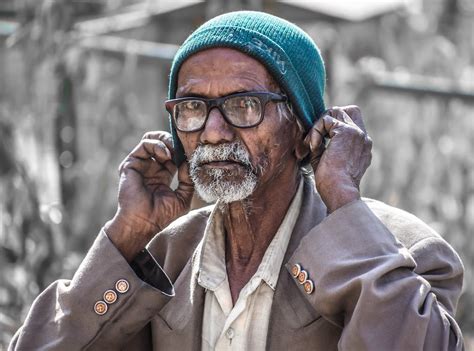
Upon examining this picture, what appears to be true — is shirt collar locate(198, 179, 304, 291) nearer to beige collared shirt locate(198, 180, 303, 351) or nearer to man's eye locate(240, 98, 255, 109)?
beige collared shirt locate(198, 180, 303, 351)

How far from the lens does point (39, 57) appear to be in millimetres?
4578

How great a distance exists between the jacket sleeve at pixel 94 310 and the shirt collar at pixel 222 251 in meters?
0.12

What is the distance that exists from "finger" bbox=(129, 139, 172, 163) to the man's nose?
8.6 inches

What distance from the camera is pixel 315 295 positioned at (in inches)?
95.1

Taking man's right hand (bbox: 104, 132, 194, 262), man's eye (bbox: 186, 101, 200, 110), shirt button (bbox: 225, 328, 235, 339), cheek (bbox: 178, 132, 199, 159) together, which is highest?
man's eye (bbox: 186, 101, 200, 110)

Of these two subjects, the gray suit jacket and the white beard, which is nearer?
the gray suit jacket

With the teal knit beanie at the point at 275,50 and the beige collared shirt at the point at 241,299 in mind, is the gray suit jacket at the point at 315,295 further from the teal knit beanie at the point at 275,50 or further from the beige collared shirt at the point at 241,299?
the teal knit beanie at the point at 275,50

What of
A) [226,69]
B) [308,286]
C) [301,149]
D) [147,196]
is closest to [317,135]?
[301,149]

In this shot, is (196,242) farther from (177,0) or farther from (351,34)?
(351,34)

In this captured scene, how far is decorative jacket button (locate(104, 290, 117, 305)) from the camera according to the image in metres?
2.63

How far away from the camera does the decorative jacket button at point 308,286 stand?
243cm

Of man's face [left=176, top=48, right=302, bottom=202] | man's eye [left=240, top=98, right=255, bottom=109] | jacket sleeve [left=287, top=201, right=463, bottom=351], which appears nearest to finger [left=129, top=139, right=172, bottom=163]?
man's face [left=176, top=48, right=302, bottom=202]

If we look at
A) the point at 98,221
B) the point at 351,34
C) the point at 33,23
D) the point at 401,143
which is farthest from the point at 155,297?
the point at 351,34

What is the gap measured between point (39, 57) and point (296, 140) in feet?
7.06
